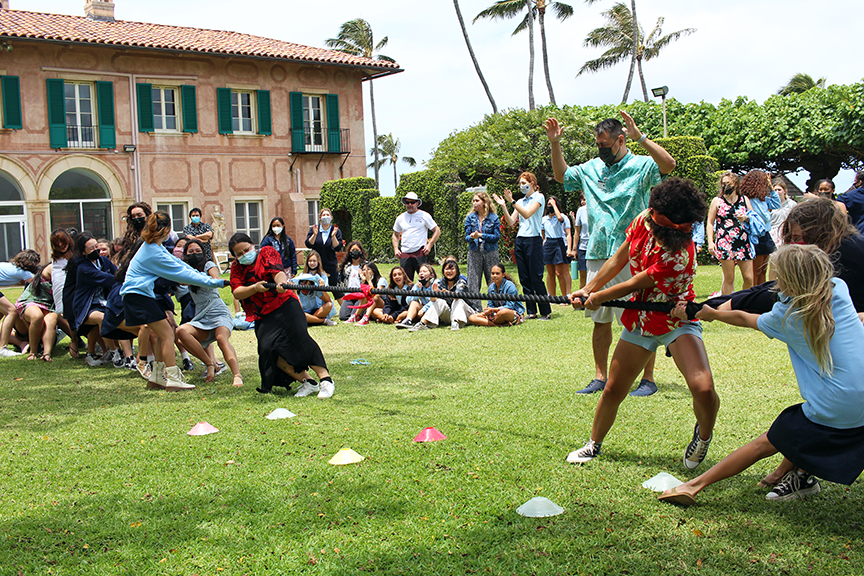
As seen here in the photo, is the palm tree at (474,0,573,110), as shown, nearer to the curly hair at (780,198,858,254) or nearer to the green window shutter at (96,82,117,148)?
the green window shutter at (96,82,117,148)

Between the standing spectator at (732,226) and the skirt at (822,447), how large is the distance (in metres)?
7.30

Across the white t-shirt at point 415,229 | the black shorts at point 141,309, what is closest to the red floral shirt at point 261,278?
the black shorts at point 141,309

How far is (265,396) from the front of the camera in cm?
699

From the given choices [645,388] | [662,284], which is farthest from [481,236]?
[662,284]

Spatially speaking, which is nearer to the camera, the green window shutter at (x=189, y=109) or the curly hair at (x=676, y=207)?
the curly hair at (x=676, y=207)

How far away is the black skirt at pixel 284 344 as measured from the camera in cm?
687

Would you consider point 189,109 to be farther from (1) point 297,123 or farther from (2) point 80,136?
(1) point 297,123

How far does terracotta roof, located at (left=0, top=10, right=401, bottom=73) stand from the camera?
24.9m

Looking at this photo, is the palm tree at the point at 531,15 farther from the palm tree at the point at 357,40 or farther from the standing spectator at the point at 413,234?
the standing spectator at the point at 413,234

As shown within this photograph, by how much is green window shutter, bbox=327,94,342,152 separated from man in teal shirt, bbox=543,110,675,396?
984 inches

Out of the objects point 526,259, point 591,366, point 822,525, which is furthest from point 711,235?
point 822,525

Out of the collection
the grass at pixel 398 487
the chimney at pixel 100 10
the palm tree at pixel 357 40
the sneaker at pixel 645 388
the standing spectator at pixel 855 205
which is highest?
the palm tree at pixel 357 40

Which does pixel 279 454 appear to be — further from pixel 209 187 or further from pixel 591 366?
pixel 209 187

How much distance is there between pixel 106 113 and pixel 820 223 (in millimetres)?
26444
